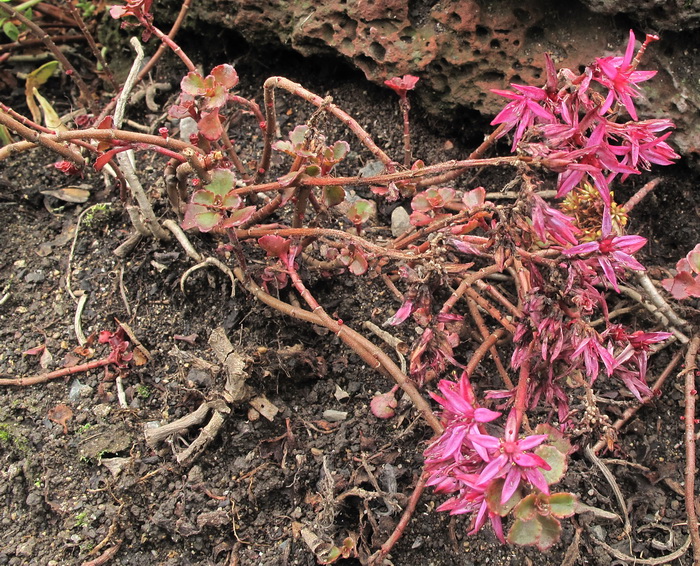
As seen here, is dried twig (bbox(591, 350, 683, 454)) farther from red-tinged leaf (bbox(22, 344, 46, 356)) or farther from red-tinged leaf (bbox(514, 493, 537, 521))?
red-tinged leaf (bbox(22, 344, 46, 356))

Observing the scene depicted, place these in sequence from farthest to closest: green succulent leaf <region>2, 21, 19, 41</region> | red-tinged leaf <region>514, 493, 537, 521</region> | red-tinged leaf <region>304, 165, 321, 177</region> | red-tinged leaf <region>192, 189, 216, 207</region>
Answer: green succulent leaf <region>2, 21, 19, 41</region> → red-tinged leaf <region>304, 165, 321, 177</region> → red-tinged leaf <region>192, 189, 216, 207</region> → red-tinged leaf <region>514, 493, 537, 521</region>

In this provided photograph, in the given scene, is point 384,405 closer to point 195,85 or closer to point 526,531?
point 526,531

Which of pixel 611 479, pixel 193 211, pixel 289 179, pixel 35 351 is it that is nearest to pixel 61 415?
pixel 35 351

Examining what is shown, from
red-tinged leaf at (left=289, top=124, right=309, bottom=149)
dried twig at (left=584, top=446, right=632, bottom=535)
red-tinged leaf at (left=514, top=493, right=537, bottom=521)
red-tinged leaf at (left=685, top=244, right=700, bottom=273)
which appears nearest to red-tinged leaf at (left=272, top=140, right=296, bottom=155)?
red-tinged leaf at (left=289, top=124, right=309, bottom=149)

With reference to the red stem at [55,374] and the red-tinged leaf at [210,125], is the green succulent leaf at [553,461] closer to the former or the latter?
the red-tinged leaf at [210,125]

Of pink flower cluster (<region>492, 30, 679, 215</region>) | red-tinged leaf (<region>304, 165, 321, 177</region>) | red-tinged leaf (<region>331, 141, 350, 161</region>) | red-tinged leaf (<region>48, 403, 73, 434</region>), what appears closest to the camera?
pink flower cluster (<region>492, 30, 679, 215</region>)

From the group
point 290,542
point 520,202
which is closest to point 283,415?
point 290,542

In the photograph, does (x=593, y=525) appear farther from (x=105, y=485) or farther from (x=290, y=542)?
(x=105, y=485)
